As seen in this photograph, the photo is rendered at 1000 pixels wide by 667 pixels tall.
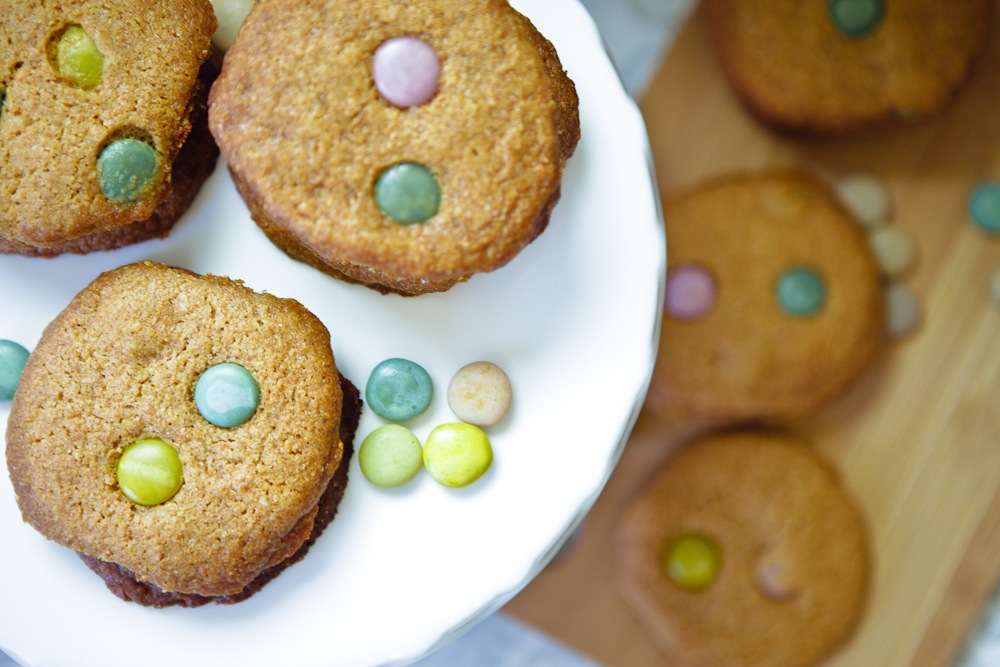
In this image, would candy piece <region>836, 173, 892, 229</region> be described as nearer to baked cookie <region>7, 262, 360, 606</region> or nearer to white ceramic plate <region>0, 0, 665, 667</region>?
Result: white ceramic plate <region>0, 0, 665, 667</region>

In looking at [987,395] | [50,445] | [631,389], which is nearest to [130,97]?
[50,445]

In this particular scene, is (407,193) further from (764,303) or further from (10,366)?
(764,303)

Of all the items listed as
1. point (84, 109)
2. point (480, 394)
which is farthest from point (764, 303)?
point (84, 109)

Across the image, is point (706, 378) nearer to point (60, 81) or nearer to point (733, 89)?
point (733, 89)

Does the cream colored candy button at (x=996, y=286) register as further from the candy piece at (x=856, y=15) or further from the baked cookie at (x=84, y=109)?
the baked cookie at (x=84, y=109)

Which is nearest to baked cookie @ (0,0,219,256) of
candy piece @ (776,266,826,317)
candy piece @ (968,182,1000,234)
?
candy piece @ (776,266,826,317)

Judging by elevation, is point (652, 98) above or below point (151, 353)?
above

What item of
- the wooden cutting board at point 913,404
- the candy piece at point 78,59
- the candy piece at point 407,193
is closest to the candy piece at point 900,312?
the wooden cutting board at point 913,404
